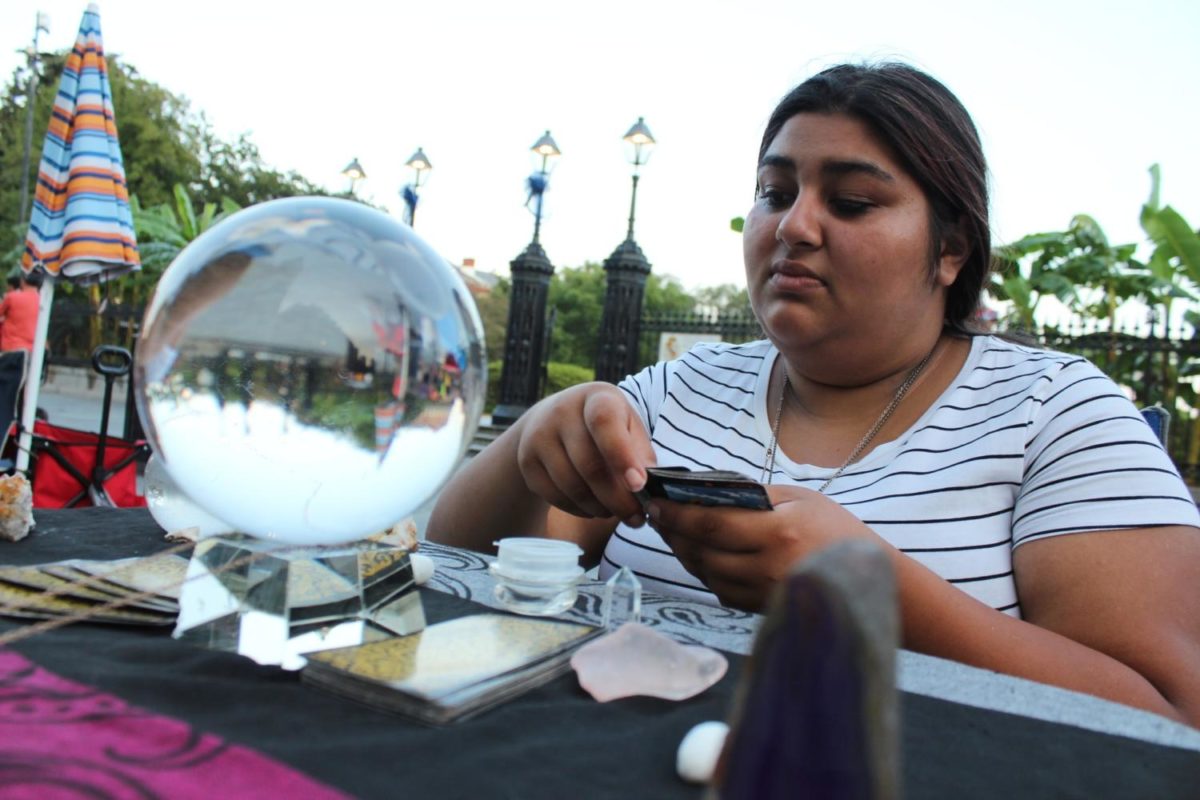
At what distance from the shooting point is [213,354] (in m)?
0.67

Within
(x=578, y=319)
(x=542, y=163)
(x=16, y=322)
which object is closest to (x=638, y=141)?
(x=542, y=163)

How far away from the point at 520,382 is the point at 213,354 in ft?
36.6

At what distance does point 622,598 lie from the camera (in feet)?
3.23

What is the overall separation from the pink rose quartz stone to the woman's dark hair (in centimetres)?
106

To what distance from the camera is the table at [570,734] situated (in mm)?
530

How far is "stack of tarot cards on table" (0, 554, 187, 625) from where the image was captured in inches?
30.8

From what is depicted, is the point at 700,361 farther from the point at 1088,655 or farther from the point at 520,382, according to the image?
the point at 520,382

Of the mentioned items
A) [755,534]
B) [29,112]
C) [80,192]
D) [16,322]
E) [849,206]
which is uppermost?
[29,112]

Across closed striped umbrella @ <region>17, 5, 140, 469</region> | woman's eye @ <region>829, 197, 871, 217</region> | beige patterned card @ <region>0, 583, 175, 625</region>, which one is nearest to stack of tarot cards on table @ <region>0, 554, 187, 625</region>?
beige patterned card @ <region>0, 583, 175, 625</region>

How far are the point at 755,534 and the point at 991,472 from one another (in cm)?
60

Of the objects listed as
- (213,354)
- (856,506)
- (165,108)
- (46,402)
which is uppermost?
(165,108)

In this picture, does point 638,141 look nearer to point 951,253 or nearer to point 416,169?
point 416,169

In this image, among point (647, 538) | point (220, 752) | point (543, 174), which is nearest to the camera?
point (220, 752)

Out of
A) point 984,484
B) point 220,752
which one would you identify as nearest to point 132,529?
point 220,752
